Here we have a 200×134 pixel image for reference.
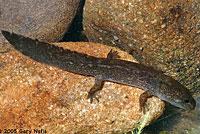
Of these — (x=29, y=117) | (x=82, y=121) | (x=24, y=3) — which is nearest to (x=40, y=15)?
(x=24, y=3)

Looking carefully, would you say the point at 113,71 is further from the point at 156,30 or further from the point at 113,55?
the point at 156,30

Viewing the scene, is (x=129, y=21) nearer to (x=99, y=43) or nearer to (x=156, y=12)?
(x=156, y=12)

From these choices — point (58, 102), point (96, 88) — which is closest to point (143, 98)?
point (96, 88)

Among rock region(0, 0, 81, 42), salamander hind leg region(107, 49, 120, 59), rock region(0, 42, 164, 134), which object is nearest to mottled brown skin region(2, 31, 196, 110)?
rock region(0, 42, 164, 134)

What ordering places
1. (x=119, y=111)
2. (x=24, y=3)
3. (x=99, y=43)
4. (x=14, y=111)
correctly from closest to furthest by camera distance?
(x=14, y=111) < (x=119, y=111) < (x=24, y=3) < (x=99, y=43)

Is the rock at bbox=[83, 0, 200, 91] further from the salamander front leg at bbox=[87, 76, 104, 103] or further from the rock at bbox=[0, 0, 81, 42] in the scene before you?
the salamander front leg at bbox=[87, 76, 104, 103]

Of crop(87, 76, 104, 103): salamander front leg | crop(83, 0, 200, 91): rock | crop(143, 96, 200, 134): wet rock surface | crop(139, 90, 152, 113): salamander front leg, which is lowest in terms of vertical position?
crop(143, 96, 200, 134): wet rock surface
